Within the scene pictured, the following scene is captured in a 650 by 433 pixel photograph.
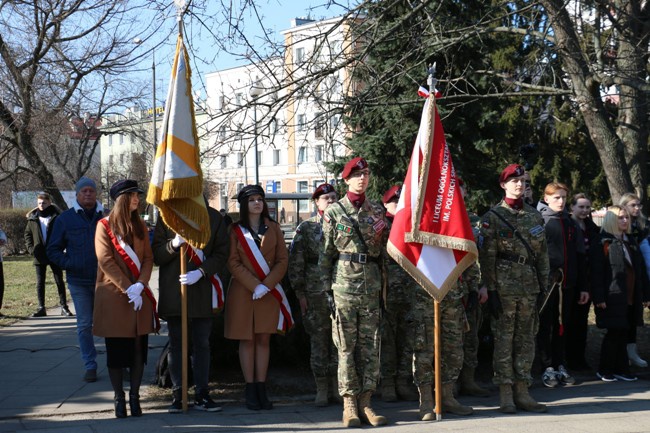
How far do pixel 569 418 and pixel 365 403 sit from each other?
1.78 metres

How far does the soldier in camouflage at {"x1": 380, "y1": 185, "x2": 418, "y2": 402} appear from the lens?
776cm

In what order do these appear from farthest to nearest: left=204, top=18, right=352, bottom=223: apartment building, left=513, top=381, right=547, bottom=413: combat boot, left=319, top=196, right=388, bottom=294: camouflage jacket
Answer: left=204, top=18, right=352, bottom=223: apartment building
left=513, top=381, right=547, bottom=413: combat boot
left=319, top=196, right=388, bottom=294: camouflage jacket

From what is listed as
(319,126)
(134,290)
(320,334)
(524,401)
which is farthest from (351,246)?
(319,126)

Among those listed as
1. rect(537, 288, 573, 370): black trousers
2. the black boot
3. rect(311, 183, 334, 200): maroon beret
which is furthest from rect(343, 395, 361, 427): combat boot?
rect(537, 288, 573, 370): black trousers

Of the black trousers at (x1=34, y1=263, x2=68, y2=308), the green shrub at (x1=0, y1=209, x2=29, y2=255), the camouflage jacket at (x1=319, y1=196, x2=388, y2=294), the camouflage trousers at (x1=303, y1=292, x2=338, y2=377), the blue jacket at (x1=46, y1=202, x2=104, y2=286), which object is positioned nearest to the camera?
the camouflage jacket at (x1=319, y1=196, x2=388, y2=294)

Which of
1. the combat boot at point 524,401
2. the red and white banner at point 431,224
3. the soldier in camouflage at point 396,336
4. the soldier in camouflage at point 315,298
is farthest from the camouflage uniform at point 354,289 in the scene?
the combat boot at point 524,401

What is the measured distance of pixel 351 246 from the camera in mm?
6902

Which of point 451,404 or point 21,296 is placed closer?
point 451,404

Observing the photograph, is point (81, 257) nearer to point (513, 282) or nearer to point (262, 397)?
point (262, 397)

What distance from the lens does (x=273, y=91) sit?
365 inches

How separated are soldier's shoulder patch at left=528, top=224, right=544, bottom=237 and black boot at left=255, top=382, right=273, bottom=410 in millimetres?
2827

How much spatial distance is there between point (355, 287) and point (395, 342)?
135cm

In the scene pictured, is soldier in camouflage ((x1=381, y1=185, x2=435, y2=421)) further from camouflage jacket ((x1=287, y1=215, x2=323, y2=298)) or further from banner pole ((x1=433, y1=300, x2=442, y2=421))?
camouflage jacket ((x1=287, y1=215, x2=323, y2=298))

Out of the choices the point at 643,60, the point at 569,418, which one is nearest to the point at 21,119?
the point at 643,60
